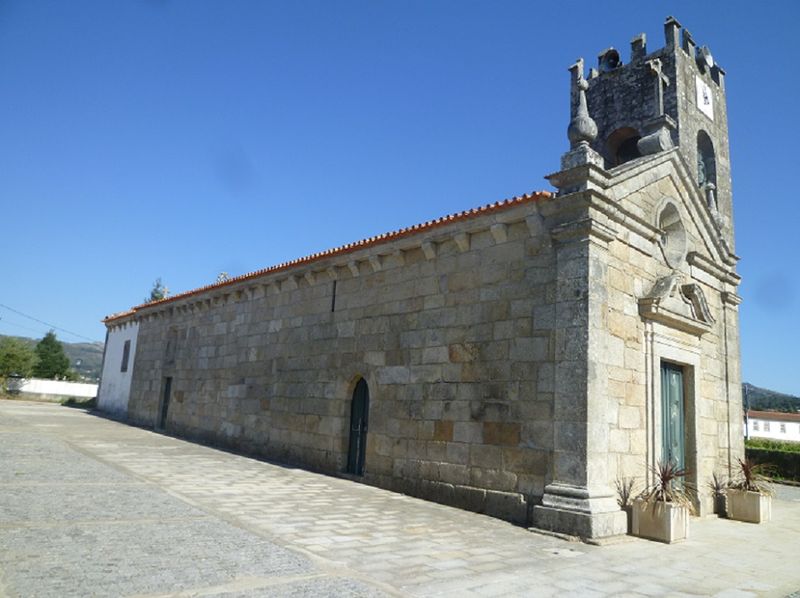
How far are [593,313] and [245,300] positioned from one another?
9.40 m

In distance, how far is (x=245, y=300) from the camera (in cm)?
1404

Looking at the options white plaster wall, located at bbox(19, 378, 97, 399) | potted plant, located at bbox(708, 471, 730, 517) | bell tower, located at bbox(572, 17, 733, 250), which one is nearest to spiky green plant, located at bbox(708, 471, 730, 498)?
potted plant, located at bbox(708, 471, 730, 517)

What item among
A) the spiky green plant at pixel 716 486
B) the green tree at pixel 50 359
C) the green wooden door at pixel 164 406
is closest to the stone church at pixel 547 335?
the spiky green plant at pixel 716 486

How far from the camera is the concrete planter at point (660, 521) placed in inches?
249

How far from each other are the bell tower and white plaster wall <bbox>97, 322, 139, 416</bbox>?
665 inches

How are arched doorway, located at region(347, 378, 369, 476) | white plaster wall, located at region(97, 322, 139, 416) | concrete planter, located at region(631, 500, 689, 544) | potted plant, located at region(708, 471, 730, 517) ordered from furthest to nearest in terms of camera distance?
white plaster wall, located at region(97, 322, 139, 416) → arched doorway, located at region(347, 378, 369, 476) → potted plant, located at region(708, 471, 730, 517) → concrete planter, located at region(631, 500, 689, 544)

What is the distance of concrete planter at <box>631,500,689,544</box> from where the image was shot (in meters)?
6.33

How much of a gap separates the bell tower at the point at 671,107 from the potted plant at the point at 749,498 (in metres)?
4.53

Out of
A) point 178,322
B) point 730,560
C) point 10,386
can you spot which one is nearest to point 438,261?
point 730,560

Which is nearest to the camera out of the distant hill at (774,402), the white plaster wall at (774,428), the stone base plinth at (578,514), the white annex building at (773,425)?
the stone base plinth at (578,514)

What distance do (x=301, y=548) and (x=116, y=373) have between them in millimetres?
19904

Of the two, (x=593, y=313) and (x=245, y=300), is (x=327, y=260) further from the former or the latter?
(x=593, y=313)

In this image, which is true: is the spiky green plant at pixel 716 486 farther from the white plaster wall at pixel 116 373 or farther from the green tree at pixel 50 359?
the green tree at pixel 50 359

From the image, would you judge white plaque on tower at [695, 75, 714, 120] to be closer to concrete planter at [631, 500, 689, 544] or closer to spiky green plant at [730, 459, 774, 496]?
spiky green plant at [730, 459, 774, 496]
